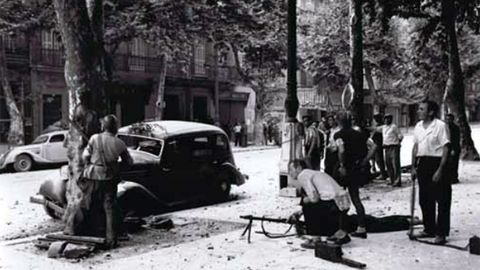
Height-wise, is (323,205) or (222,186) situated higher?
(323,205)

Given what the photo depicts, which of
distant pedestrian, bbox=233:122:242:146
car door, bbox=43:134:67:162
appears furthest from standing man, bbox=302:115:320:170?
distant pedestrian, bbox=233:122:242:146

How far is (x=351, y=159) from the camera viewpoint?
812 centimetres

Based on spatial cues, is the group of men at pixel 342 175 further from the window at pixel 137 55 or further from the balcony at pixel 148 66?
the window at pixel 137 55

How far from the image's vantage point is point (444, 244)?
7648 mm

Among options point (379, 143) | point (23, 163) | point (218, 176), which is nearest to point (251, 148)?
point (23, 163)

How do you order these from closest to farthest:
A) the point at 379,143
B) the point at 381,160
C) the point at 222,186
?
the point at 222,186 < the point at 379,143 < the point at 381,160

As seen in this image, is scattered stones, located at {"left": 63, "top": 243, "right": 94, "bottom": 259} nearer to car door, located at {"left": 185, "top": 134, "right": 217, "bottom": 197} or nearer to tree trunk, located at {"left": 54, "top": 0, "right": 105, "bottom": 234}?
tree trunk, located at {"left": 54, "top": 0, "right": 105, "bottom": 234}

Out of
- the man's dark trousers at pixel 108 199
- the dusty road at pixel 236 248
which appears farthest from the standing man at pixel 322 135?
the man's dark trousers at pixel 108 199

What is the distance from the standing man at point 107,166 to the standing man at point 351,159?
2.79m

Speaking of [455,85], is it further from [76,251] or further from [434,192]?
[76,251]

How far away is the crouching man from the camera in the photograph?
7.43 meters

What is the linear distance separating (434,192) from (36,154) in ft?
52.4

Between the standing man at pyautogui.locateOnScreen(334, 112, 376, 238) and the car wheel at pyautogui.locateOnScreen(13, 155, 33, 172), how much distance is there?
1503 cm

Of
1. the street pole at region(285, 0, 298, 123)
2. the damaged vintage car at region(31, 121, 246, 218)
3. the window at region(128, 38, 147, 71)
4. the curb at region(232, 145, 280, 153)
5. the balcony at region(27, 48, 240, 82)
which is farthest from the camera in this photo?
the window at region(128, 38, 147, 71)
